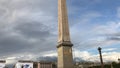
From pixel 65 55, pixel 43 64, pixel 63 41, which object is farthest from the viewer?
pixel 43 64

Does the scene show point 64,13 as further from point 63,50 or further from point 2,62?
point 2,62

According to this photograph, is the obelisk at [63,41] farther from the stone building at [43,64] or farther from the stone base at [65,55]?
the stone building at [43,64]

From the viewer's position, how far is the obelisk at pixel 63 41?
64.4ft

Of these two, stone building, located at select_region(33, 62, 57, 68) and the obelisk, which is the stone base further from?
stone building, located at select_region(33, 62, 57, 68)

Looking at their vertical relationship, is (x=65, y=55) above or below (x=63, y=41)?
Answer: below

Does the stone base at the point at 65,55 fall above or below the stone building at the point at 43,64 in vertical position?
below

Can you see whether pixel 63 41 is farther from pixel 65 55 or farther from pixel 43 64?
pixel 43 64

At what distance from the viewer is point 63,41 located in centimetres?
1991

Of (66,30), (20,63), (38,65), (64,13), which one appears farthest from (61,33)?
(38,65)

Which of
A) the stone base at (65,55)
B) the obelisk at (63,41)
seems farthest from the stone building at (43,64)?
the stone base at (65,55)

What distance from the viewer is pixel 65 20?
20781 millimetres

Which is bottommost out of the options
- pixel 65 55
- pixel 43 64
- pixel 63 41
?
pixel 65 55

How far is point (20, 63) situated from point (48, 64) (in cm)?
2188

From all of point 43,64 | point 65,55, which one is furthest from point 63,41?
point 43,64
